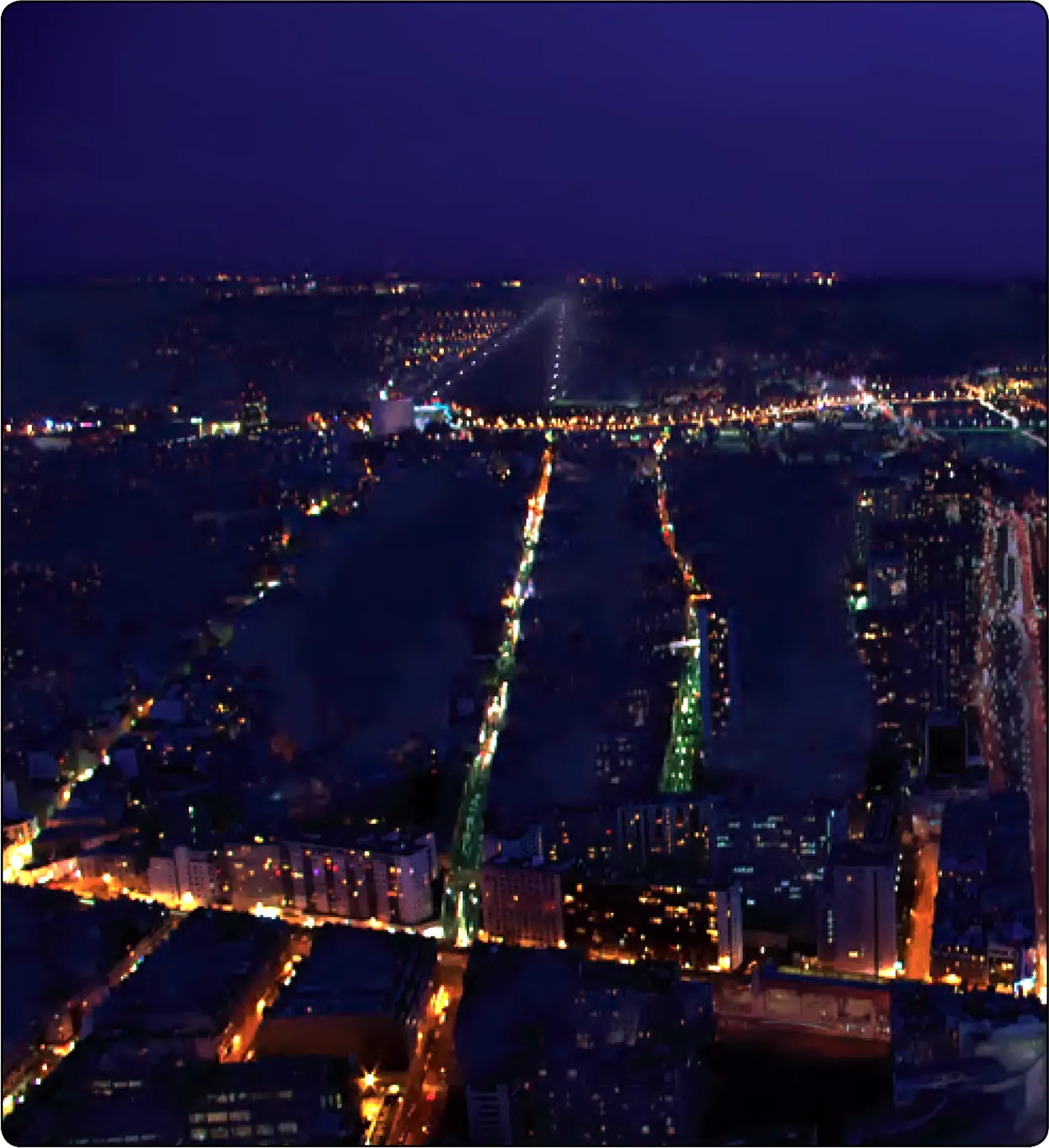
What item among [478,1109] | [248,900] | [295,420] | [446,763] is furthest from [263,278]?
[478,1109]

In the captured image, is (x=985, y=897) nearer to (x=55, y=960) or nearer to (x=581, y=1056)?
(x=581, y=1056)

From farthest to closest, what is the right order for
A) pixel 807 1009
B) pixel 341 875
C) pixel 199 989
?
pixel 341 875, pixel 199 989, pixel 807 1009

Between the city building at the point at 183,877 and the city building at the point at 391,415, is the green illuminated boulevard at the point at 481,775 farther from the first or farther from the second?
the city building at the point at 183,877

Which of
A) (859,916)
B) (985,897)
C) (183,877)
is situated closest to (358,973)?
(183,877)

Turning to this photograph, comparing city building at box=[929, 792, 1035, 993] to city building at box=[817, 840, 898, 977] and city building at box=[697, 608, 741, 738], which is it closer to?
city building at box=[817, 840, 898, 977]

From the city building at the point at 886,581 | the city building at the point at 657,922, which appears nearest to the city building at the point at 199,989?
the city building at the point at 657,922

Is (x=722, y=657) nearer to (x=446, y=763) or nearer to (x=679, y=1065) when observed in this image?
(x=446, y=763)
